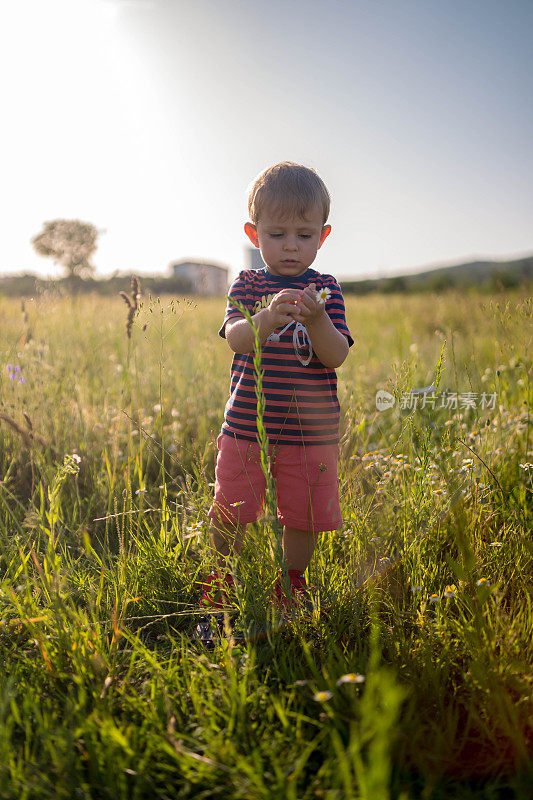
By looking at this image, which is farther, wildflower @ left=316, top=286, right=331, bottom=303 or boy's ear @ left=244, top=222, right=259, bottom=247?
boy's ear @ left=244, top=222, right=259, bottom=247

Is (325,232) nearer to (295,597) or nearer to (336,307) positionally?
(336,307)

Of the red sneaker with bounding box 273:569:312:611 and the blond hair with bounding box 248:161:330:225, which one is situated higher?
the blond hair with bounding box 248:161:330:225

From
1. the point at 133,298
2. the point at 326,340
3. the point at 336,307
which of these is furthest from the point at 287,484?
the point at 133,298

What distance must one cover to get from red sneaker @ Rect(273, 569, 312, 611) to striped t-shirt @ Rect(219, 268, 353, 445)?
50 centimetres

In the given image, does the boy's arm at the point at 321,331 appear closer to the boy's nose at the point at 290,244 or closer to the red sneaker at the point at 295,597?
the boy's nose at the point at 290,244

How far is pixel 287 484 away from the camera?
194 cm

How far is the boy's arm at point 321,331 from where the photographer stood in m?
1.58

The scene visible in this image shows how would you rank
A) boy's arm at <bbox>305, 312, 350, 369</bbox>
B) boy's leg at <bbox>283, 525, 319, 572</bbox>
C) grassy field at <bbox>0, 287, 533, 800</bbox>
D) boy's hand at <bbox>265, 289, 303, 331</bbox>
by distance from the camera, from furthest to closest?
1. boy's leg at <bbox>283, 525, 319, 572</bbox>
2. boy's arm at <bbox>305, 312, 350, 369</bbox>
3. boy's hand at <bbox>265, 289, 303, 331</bbox>
4. grassy field at <bbox>0, 287, 533, 800</bbox>

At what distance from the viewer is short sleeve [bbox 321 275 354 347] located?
189 centimetres

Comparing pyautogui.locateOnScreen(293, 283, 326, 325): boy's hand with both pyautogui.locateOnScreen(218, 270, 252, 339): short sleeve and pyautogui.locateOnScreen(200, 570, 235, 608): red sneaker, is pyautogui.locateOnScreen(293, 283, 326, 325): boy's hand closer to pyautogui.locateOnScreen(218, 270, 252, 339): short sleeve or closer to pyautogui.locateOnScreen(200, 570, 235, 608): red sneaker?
pyautogui.locateOnScreen(218, 270, 252, 339): short sleeve

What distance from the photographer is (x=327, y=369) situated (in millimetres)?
1939

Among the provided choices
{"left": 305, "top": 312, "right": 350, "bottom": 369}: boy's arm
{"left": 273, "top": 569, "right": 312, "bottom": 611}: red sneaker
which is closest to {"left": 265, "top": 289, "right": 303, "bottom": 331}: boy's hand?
{"left": 305, "top": 312, "right": 350, "bottom": 369}: boy's arm

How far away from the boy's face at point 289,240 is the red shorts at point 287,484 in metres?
0.66

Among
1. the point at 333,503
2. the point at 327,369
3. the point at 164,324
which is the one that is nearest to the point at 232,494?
the point at 333,503
